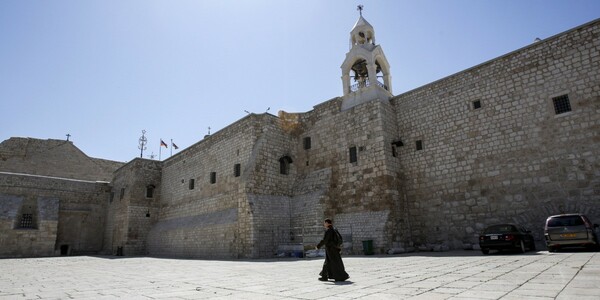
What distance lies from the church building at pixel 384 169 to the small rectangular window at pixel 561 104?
42 millimetres

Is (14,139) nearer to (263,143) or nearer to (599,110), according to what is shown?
(263,143)

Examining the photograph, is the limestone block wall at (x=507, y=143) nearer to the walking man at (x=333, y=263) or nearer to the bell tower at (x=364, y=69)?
the bell tower at (x=364, y=69)

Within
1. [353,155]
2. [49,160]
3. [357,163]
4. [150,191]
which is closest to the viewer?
[357,163]

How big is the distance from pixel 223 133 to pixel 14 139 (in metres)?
24.0

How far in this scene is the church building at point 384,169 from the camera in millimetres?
12250

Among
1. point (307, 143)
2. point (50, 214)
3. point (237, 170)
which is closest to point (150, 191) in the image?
point (50, 214)

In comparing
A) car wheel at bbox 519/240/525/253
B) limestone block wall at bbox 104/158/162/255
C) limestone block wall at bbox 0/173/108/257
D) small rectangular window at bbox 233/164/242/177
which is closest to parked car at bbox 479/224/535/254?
car wheel at bbox 519/240/525/253

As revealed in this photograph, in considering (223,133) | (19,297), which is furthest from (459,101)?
(19,297)

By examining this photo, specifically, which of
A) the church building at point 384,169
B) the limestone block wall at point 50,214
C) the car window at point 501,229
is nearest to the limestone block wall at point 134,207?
the church building at point 384,169

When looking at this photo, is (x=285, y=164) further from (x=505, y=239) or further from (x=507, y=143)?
(x=505, y=239)

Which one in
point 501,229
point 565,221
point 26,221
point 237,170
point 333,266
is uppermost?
point 237,170

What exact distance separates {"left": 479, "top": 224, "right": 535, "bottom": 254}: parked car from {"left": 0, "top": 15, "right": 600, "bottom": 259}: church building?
1.60 meters

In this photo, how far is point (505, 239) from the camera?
10.6 metres

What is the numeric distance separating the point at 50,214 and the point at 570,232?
100 feet
